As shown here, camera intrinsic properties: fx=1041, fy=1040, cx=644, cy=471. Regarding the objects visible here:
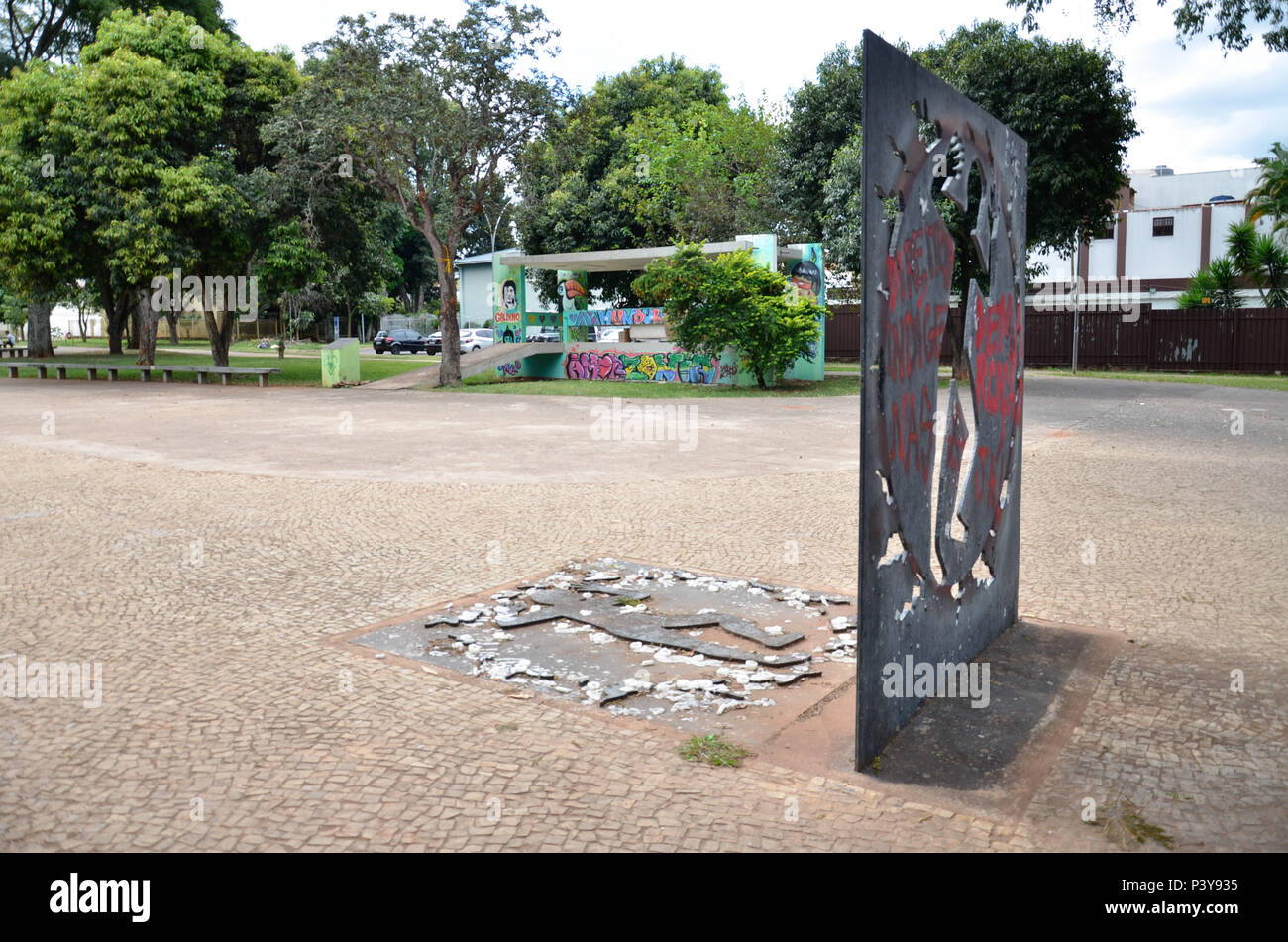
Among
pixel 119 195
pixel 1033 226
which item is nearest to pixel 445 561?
pixel 1033 226

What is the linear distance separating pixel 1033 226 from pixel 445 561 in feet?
60.9

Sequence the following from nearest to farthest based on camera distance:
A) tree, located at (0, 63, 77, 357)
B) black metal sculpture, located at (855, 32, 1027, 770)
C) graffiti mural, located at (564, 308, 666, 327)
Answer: black metal sculpture, located at (855, 32, 1027, 770) → tree, located at (0, 63, 77, 357) → graffiti mural, located at (564, 308, 666, 327)

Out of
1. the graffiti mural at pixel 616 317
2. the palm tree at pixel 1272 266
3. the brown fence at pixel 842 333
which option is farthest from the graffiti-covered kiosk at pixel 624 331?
the palm tree at pixel 1272 266

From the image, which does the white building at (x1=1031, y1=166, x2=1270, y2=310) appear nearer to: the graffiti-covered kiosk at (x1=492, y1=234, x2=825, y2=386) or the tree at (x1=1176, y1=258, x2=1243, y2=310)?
the tree at (x1=1176, y1=258, x2=1243, y2=310)

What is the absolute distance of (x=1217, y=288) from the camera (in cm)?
3300

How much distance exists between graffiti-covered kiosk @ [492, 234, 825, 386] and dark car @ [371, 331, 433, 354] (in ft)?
58.7

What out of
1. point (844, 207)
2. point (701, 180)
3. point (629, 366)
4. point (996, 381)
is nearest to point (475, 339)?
point (701, 180)

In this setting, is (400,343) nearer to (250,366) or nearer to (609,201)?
(609,201)

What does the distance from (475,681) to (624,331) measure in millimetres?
23802

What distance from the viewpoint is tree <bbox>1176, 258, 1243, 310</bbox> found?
32.5 m

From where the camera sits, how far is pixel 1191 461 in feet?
37.4

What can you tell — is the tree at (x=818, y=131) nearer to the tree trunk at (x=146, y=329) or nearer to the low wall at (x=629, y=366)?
the low wall at (x=629, y=366)

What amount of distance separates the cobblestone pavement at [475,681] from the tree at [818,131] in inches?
650

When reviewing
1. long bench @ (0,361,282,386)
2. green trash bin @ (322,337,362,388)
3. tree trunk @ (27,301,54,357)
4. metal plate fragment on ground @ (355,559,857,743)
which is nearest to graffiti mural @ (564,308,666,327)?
green trash bin @ (322,337,362,388)
